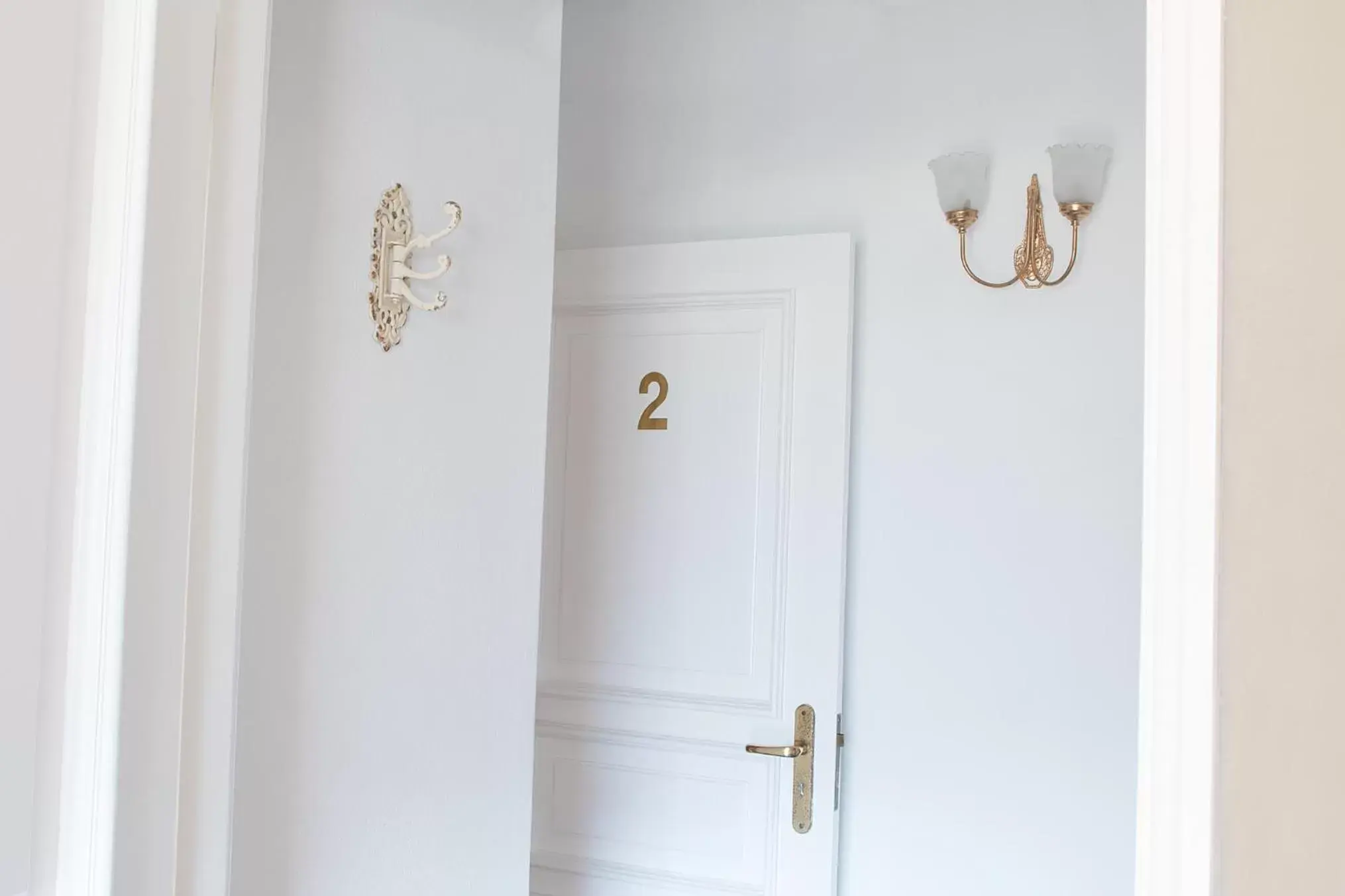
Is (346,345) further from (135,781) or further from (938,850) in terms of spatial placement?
(938,850)

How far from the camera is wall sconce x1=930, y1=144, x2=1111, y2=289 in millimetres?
2189

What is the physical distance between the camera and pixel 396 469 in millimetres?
1529

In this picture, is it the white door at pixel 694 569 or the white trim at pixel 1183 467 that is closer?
the white trim at pixel 1183 467

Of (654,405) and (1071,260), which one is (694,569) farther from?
(1071,260)

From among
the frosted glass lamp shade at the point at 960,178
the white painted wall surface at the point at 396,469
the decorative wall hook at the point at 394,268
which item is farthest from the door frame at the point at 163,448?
the frosted glass lamp shade at the point at 960,178

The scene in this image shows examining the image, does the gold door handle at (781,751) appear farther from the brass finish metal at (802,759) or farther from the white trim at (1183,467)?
the white trim at (1183,467)

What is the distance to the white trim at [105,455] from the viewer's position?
1.05 metres

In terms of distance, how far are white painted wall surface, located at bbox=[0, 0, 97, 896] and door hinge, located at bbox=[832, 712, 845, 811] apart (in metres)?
1.65

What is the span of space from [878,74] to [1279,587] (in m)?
2.02

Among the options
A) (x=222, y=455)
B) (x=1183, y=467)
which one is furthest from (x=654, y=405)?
(x=1183, y=467)

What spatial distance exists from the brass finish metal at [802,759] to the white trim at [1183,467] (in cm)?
163

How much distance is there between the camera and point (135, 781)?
1072 mm

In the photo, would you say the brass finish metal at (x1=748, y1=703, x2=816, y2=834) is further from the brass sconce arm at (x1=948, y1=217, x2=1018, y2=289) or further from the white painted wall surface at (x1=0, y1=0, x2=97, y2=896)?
the white painted wall surface at (x1=0, y1=0, x2=97, y2=896)

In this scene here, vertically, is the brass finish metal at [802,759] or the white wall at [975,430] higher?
the white wall at [975,430]
